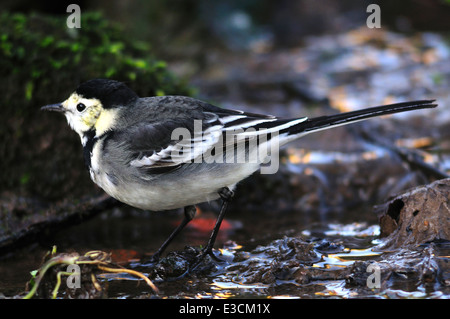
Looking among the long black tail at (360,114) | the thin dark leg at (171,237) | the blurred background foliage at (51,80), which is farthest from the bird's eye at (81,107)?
the long black tail at (360,114)

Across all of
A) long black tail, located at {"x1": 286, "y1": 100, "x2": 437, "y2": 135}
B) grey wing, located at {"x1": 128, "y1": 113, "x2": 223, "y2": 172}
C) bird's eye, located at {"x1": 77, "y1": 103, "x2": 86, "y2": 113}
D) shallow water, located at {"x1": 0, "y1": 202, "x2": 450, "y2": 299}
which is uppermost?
bird's eye, located at {"x1": 77, "y1": 103, "x2": 86, "y2": 113}

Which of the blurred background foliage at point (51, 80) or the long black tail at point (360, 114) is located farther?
the blurred background foliage at point (51, 80)

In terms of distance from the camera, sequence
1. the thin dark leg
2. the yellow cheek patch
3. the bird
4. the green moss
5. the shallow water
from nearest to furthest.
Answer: the shallow water, the bird, the yellow cheek patch, the thin dark leg, the green moss

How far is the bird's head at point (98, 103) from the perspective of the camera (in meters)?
5.26

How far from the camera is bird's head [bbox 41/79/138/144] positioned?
17.3ft

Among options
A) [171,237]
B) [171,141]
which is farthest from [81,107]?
[171,237]

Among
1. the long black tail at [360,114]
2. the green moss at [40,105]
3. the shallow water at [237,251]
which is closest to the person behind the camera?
the shallow water at [237,251]

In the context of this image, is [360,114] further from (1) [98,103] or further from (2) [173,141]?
(1) [98,103]

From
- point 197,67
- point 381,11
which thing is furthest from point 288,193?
point 381,11

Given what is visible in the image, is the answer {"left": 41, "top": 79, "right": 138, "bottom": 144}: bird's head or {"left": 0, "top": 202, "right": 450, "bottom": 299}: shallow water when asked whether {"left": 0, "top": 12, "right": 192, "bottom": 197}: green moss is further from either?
{"left": 41, "top": 79, "right": 138, "bottom": 144}: bird's head

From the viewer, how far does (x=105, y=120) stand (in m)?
5.27

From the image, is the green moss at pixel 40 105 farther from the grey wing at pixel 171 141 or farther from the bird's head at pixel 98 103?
the grey wing at pixel 171 141

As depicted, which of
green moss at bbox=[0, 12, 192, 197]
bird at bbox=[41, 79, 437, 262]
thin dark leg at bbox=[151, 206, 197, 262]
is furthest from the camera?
green moss at bbox=[0, 12, 192, 197]

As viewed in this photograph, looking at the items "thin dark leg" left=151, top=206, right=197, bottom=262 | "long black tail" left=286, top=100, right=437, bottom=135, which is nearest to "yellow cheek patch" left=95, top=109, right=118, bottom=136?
"thin dark leg" left=151, top=206, right=197, bottom=262
